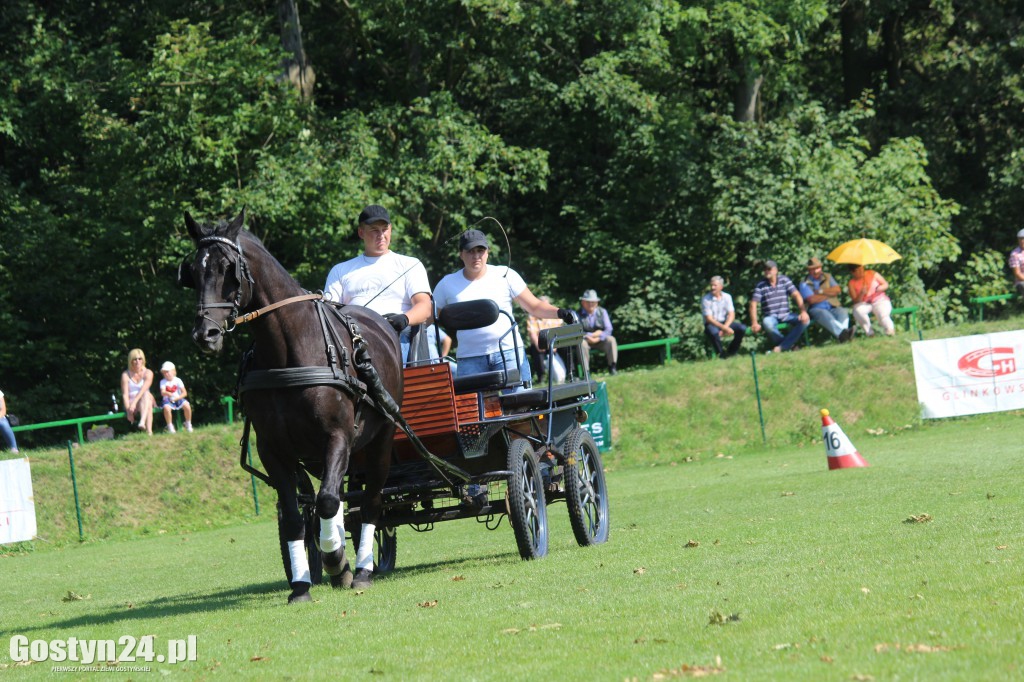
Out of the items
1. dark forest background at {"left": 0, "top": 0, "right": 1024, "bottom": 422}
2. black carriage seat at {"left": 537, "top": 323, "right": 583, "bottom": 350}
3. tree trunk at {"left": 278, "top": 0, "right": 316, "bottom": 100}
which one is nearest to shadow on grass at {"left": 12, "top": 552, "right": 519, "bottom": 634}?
black carriage seat at {"left": 537, "top": 323, "right": 583, "bottom": 350}

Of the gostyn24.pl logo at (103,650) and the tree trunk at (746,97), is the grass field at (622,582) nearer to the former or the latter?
the gostyn24.pl logo at (103,650)

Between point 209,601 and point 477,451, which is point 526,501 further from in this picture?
point 209,601

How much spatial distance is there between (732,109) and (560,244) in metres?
5.08

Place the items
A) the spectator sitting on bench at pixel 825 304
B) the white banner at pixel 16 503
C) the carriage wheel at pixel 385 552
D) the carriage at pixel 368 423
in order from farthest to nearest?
the spectator sitting on bench at pixel 825 304 < the white banner at pixel 16 503 < the carriage wheel at pixel 385 552 < the carriage at pixel 368 423

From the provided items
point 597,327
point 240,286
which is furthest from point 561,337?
point 597,327

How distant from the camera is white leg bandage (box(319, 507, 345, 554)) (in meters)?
8.33

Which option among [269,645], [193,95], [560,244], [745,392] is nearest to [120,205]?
[193,95]

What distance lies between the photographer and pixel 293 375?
819 centimetres

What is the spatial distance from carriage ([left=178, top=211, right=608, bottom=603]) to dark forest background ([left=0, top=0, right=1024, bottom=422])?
1583 cm

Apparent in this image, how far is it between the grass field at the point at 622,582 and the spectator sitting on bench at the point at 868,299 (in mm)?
4211

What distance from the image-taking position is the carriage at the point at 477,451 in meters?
9.50

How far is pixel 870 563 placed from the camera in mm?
7863

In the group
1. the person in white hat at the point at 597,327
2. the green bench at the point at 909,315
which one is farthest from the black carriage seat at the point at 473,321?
the green bench at the point at 909,315

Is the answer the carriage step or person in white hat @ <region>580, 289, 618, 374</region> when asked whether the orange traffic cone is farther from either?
the carriage step
